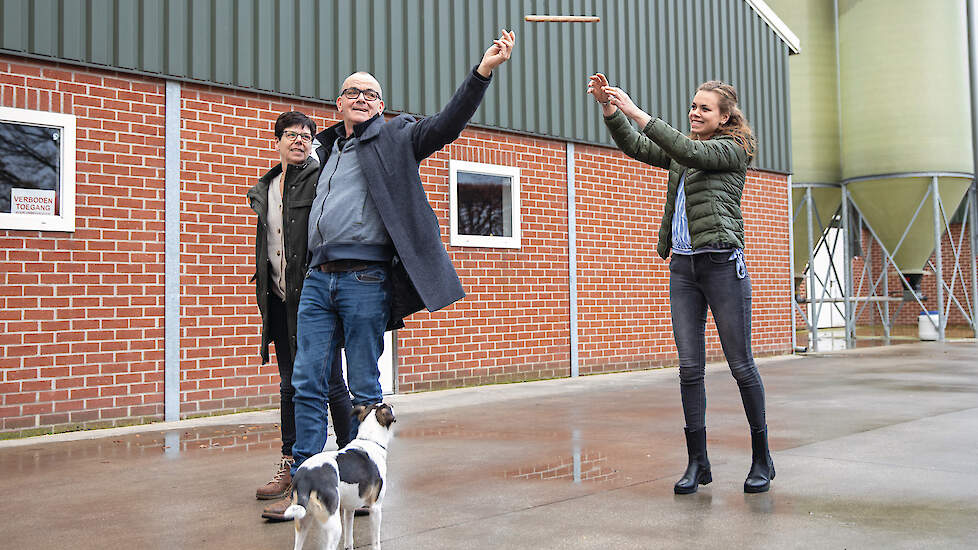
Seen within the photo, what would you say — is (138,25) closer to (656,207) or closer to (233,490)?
(233,490)

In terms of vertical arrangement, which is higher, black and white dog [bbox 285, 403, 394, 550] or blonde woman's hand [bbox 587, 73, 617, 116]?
blonde woman's hand [bbox 587, 73, 617, 116]

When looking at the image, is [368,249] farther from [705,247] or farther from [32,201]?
[32,201]

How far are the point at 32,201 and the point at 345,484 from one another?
4.76 metres

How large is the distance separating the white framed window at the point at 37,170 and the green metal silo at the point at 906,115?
1537cm

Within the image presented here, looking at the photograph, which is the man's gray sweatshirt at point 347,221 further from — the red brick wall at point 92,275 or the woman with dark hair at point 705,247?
the red brick wall at point 92,275

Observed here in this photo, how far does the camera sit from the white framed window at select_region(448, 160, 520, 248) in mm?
9188

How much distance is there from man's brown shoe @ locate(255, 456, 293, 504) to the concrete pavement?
0.28 feet

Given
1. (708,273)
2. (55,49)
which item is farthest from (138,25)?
(708,273)

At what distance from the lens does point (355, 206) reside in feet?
11.3

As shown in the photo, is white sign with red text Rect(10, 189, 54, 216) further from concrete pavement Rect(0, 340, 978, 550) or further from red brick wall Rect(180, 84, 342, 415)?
concrete pavement Rect(0, 340, 978, 550)

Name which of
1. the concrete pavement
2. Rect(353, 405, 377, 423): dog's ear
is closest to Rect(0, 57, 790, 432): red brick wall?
the concrete pavement

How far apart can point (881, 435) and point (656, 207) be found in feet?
21.2

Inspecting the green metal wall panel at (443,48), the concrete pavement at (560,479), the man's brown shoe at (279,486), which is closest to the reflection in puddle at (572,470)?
the concrete pavement at (560,479)

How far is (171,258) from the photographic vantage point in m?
7.15
